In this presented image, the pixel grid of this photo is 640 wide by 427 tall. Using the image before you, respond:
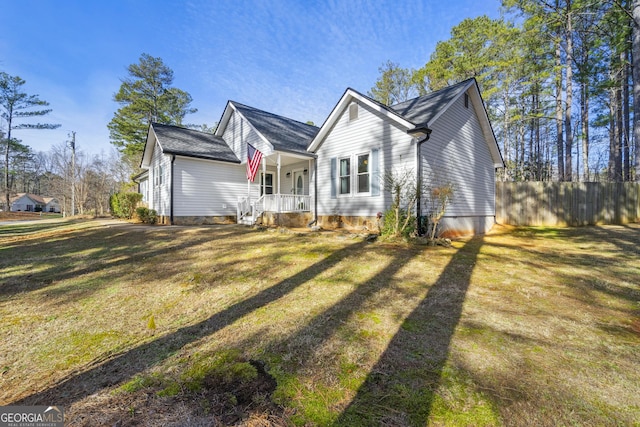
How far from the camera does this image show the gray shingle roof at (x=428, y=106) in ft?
29.9

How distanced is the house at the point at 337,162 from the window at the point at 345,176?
4cm

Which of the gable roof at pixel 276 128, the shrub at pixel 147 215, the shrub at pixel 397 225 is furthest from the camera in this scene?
the shrub at pixel 147 215

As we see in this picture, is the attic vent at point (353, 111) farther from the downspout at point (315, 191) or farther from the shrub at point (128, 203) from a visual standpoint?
the shrub at point (128, 203)

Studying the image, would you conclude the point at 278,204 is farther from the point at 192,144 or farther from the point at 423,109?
the point at 423,109

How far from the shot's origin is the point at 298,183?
14.1 m

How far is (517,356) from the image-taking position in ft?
7.70

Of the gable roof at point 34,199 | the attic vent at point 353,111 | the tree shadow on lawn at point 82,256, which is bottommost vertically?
the tree shadow on lawn at point 82,256

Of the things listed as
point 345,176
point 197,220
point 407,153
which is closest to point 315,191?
point 345,176

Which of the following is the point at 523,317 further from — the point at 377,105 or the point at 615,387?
the point at 377,105

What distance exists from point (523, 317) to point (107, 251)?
888 cm

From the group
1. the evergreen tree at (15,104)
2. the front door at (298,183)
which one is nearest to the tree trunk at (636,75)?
the front door at (298,183)

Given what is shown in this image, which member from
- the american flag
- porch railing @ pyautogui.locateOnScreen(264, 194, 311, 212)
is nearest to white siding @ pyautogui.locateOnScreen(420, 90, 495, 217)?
porch railing @ pyautogui.locateOnScreen(264, 194, 311, 212)

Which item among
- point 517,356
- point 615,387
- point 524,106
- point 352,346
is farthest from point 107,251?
point 524,106

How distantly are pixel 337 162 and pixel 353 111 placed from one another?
83.5 inches
